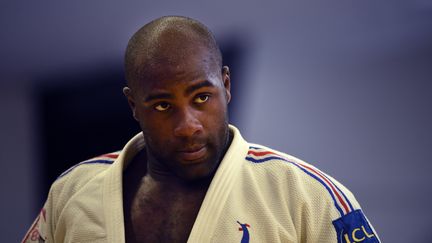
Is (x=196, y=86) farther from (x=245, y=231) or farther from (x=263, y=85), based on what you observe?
(x=263, y=85)

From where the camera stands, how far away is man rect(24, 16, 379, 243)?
152 centimetres

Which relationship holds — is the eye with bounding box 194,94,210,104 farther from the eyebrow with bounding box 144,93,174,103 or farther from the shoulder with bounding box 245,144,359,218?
the shoulder with bounding box 245,144,359,218

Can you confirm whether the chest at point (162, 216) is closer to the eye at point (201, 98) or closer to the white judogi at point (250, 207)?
the white judogi at point (250, 207)

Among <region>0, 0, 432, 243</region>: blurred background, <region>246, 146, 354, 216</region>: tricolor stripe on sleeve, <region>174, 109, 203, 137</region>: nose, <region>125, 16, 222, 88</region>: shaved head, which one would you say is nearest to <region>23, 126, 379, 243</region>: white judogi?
<region>246, 146, 354, 216</region>: tricolor stripe on sleeve

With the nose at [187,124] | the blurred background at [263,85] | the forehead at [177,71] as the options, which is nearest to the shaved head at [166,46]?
the forehead at [177,71]

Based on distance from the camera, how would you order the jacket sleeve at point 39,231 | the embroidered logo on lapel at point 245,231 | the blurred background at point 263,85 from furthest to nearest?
1. the blurred background at point 263,85
2. the jacket sleeve at point 39,231
3. the embroidered logo on lapel at point 245,231

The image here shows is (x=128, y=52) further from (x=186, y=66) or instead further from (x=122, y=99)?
(x=122, y=99)

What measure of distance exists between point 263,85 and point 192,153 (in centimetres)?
202

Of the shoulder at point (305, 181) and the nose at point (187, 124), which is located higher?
the nose at point (187, 124)

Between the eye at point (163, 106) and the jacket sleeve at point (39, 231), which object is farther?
the jacket sleeve at point (39, 231)

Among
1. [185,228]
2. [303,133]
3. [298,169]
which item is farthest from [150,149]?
[303,133]

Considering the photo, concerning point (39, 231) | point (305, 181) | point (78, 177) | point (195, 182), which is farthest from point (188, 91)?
point (39, 231)

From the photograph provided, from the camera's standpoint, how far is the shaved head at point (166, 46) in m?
1.54

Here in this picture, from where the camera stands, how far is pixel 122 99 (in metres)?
3.42
